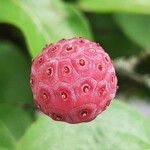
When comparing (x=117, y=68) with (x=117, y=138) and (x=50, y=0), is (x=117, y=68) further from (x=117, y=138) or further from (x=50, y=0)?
(x=117, y=138)

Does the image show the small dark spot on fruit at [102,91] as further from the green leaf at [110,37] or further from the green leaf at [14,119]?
the green leaf at [110,37]

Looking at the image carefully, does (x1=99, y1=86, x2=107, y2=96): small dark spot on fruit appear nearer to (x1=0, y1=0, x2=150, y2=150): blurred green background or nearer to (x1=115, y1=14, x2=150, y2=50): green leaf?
(x1=0, y1=0, x2=150, y2=150): blurred green background

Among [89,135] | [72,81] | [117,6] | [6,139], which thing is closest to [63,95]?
[72,81]

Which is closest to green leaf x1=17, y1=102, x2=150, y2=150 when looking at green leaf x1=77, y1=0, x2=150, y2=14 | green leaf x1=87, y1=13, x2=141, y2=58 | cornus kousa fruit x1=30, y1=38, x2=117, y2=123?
cornus kousa fruit x1=30, y1=38, x2=117, y2=123

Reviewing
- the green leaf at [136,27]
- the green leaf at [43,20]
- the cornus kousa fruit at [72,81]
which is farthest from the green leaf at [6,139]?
the green leaf at [136,27]

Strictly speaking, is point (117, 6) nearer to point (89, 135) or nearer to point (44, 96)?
point (89, 135)

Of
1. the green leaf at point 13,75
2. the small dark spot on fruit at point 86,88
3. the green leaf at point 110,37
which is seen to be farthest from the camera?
the green leaf at point 110,37
